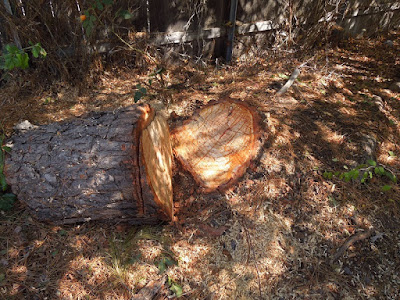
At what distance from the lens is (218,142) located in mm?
2697

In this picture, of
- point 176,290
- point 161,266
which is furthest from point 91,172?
point 176,290

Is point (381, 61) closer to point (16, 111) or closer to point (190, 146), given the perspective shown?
point (190, 146)

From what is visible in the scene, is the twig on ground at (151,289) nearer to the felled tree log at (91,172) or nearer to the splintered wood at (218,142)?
the felled tree log at (91,172)

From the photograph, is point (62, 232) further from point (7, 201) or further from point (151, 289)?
point (151, 289)

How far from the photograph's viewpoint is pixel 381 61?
15.7 ft

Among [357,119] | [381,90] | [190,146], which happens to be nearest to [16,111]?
[190,146]

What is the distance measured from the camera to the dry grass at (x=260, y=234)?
2.03 metres

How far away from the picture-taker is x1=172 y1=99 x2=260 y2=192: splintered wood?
2.56 m

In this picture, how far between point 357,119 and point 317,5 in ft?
7.47

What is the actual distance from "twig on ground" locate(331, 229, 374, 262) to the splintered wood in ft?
3.33

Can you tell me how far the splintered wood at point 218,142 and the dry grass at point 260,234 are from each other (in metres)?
0.12

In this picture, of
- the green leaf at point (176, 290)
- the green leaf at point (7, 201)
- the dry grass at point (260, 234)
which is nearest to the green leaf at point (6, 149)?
the green leaf at point (7, 201)

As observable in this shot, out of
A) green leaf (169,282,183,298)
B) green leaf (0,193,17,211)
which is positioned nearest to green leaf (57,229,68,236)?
green leaf (0,193,17,211)

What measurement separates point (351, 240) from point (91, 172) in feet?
7.09
